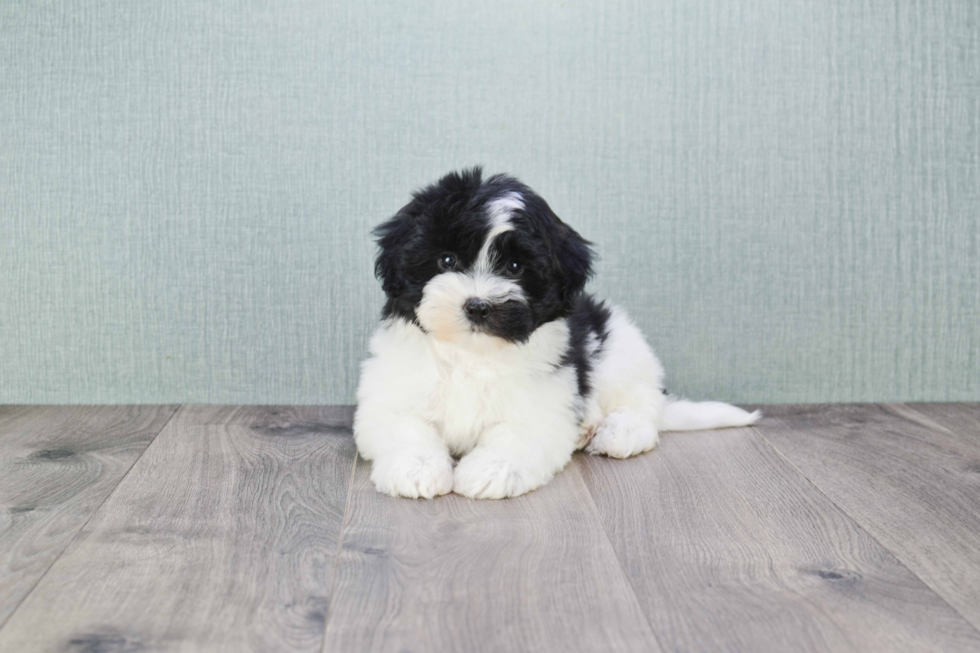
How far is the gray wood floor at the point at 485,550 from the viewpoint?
3.86ft

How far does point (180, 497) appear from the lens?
173 cm

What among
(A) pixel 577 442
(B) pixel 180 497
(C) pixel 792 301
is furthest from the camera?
(C) pixel 792 301

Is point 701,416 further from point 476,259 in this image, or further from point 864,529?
point 476,259

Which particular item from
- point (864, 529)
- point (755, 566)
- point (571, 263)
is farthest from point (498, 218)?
point (864, 529)

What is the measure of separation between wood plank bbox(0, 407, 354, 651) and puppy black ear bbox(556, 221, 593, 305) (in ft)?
2.15

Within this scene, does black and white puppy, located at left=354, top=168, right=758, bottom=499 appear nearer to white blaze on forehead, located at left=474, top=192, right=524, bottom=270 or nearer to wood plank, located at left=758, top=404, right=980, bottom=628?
white blaze on forehead, located at left=474, top=192, right=524, bottom=270

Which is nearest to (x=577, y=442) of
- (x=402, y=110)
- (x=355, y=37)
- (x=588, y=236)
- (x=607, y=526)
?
(x=607, y=526)

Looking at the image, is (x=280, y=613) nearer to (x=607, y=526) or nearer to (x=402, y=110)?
(x=607, y=526)

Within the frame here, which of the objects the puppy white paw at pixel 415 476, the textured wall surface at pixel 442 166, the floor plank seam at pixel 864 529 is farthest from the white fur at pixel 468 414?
the textured wall surface at pixel 442 166

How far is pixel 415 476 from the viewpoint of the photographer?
1718 millimetres

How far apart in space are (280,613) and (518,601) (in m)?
0.35

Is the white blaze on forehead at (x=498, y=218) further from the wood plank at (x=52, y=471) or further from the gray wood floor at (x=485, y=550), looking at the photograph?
the wood plank at (x=52, y=471)

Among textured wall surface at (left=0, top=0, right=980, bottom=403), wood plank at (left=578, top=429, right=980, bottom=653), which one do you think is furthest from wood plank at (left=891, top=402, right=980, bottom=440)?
wood plank at (left=578, top=429, right=980, bottom=653)

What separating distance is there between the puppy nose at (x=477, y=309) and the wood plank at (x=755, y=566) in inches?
18.1
